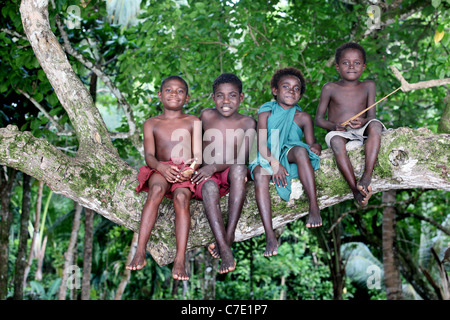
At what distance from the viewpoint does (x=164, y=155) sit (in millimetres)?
3742

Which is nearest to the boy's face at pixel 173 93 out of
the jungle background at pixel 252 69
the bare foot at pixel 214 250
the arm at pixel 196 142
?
the arm at pixel 196 142

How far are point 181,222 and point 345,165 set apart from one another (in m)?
1.23

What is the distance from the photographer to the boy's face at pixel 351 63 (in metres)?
3.97

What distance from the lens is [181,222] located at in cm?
323

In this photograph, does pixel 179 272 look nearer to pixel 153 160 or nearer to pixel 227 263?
pixel 227 263

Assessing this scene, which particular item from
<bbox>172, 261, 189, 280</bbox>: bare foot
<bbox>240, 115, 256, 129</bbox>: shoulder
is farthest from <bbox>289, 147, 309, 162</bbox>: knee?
<bbox>172, 261, 189, 280</bbox>: bare foot

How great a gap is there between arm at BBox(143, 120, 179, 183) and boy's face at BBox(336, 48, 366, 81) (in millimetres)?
1701

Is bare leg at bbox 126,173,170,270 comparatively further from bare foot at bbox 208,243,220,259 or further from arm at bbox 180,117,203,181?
bare foot at bbox 208,243,220,259

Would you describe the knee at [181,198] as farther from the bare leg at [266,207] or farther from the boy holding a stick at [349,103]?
the boy holding a stick at [349,103]

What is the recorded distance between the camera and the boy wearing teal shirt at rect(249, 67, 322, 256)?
3.32m

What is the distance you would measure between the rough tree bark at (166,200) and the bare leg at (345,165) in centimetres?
9

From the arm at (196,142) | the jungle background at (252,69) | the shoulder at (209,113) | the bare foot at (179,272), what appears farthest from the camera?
the jungle background at (252,69)

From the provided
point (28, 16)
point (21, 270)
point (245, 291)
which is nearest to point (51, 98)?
point (28, 16)
